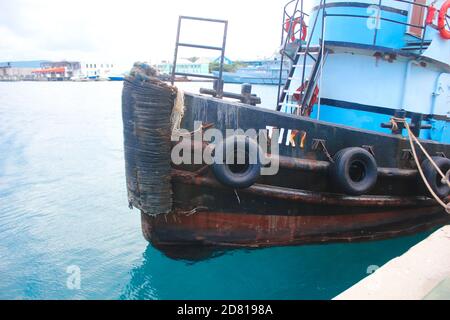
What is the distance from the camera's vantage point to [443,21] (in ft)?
17.9

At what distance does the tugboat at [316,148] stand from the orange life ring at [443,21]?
0.02m

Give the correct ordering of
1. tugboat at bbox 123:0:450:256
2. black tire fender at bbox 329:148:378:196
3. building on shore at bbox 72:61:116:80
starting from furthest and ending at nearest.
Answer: building on shore at bbox 72:61:116:80
black tire fender at bbox 329:148:378:196
tugboat at bbox 123:0:450:256

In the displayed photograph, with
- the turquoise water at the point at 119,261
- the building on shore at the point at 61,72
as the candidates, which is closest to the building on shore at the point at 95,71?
the building on shore at the point at 61,72

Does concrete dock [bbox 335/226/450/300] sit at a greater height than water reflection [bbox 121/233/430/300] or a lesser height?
greater

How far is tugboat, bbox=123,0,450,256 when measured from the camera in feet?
13.8

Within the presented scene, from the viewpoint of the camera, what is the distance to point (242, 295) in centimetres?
448

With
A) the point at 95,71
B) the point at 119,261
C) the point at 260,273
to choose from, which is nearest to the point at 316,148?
the point at 260,273

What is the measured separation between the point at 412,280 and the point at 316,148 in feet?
6.85

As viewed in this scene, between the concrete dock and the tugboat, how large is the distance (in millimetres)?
882

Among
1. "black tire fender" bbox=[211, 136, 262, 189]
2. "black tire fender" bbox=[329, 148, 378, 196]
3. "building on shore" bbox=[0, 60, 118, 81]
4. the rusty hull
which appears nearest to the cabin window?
"black tire fender" bbox=[329, 148, 378, 196]

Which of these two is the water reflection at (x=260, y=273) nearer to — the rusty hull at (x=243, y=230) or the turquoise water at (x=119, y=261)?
the turquoise water at (x=119, y=261)

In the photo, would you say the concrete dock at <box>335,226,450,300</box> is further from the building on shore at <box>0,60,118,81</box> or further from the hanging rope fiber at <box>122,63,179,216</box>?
the building on shore at <box>0,60,118,81</box>

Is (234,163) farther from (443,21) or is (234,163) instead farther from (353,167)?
(443,21)

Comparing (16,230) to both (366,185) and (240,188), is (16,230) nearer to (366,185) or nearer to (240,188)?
(240,188)
